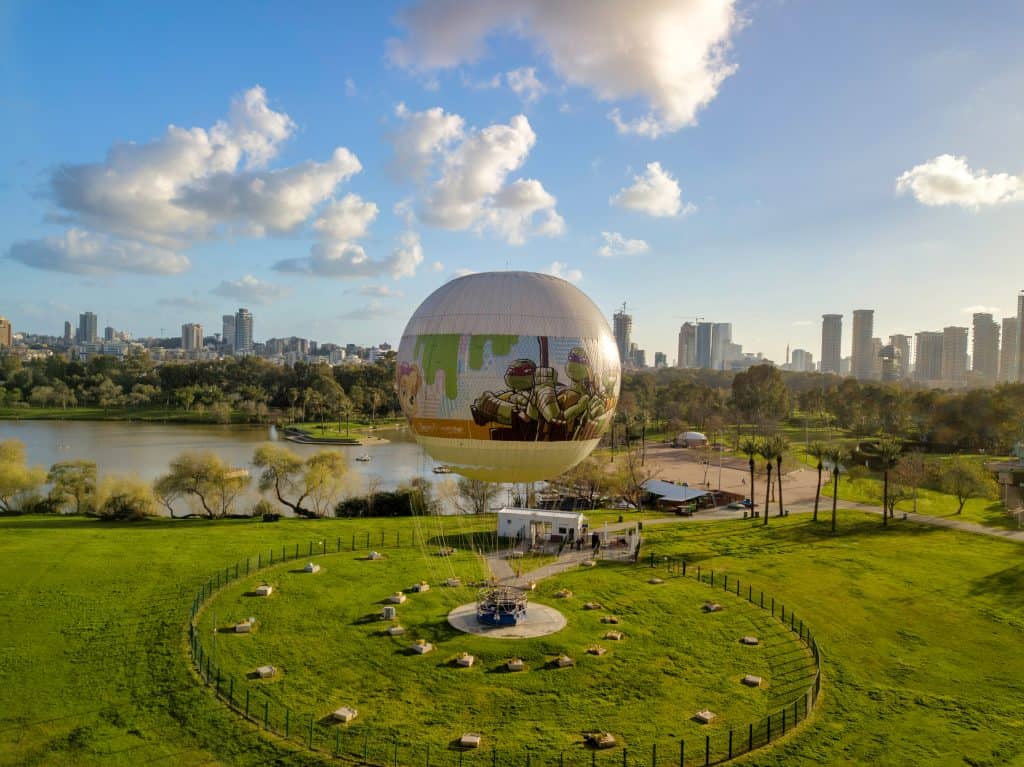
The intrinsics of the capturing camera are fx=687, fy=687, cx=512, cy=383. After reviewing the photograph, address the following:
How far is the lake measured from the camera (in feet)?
240

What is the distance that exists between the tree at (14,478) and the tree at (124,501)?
17.7 feet

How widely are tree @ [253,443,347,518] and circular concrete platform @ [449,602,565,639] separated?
87.4 feet

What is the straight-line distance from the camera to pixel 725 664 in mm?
24781

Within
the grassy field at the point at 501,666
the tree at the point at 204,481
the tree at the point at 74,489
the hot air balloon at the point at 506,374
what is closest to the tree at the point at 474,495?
the tree at the point at 204,481

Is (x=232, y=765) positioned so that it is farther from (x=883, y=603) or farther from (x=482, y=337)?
(x=883, y=603)

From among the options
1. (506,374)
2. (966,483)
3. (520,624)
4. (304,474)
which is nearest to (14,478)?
(304,474)

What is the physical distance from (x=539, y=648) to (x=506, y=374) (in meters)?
10.6

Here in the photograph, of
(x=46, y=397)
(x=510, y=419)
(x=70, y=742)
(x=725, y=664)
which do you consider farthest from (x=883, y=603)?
(x=46, y=397)

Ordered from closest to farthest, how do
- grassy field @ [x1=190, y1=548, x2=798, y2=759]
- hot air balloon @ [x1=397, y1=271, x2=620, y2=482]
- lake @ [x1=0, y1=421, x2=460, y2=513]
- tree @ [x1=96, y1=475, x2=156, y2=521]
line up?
grassy field @ [x1=190, y1=548, x2=798, y2=759] → hot air balloon @ [x1=397, y1=271, x2=620, y2=482] → tree @ [x1=96, y1=475, x2=156, y2=521] → lake @ [x1=0, y1=421, x2=460, y2=513]

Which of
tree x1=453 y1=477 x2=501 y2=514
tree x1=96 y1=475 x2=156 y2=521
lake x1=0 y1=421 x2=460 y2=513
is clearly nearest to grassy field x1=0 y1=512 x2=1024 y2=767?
tree x1=96 y1=475 x2=156 y2=521

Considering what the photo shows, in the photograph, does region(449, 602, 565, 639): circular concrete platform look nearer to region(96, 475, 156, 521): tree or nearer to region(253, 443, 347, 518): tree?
region(253, 443, 347, 518): tree

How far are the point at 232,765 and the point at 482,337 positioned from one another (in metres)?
13.9

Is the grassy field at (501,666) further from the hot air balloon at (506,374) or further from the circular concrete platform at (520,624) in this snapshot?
the hot air balloon at (506,374)

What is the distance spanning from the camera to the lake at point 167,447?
7306 cm
